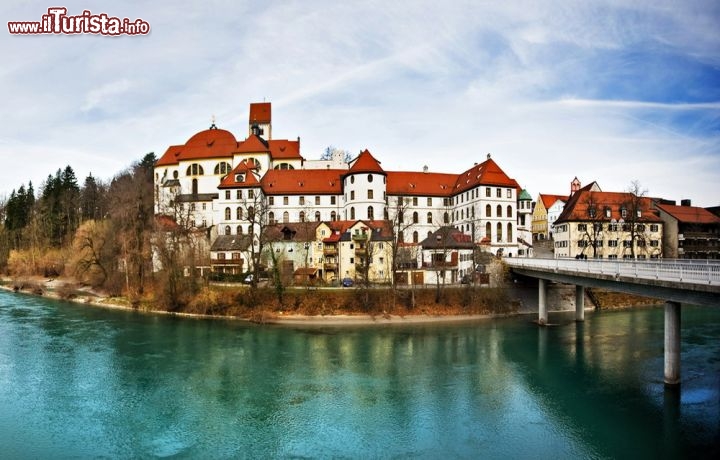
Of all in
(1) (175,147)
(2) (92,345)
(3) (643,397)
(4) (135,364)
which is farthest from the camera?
(1) (175,147)

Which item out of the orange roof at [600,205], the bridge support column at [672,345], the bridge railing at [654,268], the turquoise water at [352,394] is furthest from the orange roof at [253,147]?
the bridge support column at [672,345]

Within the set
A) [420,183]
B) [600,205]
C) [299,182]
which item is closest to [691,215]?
[600,205]

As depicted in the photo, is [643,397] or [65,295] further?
[65,295]

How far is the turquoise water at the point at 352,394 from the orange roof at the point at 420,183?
3145 centimetres

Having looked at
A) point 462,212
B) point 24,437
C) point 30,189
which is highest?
point 30,189

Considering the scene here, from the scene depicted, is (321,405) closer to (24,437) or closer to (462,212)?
(24,437)

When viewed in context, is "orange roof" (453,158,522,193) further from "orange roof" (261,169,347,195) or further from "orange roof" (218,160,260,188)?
"orange roof" (218,160,260,188)

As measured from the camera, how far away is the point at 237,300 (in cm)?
4262

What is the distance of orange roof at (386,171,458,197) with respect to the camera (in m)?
64.3

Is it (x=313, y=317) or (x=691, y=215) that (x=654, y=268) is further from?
(x=691, y=215)

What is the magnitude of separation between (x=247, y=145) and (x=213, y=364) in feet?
149

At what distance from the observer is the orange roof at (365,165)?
59656mm

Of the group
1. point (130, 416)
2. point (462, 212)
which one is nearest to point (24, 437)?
point (130, 416)

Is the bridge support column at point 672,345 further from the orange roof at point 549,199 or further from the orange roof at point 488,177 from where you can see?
the orange roof at point 549,199
